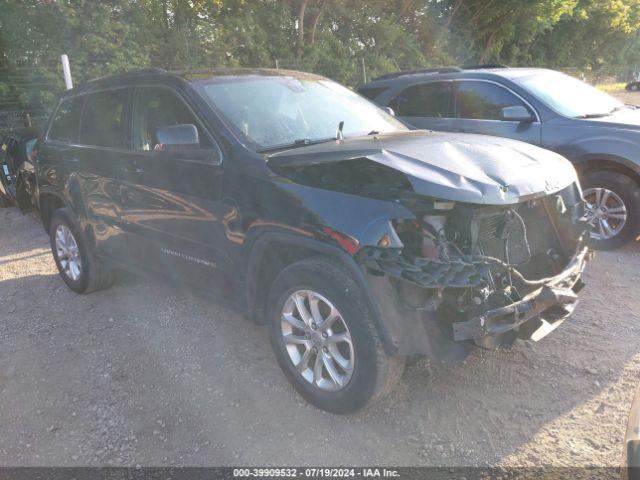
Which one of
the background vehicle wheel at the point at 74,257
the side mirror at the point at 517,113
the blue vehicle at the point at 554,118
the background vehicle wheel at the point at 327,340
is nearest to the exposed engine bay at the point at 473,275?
the background vehicle wheel at the point at 327,340

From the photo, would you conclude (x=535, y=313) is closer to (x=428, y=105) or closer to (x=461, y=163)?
(x=461, y=163)

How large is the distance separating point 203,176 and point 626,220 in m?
4.15

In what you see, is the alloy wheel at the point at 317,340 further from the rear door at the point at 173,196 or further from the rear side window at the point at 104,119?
the rear side window at the point at 104,119

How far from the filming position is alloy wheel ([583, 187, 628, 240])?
201 inches

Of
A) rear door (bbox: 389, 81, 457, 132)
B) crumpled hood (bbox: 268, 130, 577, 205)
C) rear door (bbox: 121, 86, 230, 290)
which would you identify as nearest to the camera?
crumpled hood (bbox: 268, 130, 577, 205)

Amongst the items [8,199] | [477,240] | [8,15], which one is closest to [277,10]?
[8,15]

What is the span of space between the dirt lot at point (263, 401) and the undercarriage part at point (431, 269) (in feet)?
2.86

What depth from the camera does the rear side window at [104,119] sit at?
4055 mm

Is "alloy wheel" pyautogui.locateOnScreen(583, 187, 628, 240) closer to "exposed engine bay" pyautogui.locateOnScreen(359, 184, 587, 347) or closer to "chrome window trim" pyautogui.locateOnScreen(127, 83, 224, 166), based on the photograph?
"exposed engine bay" pyautogui.locateOnScreen(359, 184, 587, 347)

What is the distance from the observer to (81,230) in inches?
183

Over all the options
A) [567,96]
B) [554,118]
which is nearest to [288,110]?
[554,118]

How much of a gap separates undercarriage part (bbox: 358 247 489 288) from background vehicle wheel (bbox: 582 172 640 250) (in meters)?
3.18

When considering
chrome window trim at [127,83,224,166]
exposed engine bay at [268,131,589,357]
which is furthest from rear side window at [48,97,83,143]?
exposed engine bay at [268,131,589,357]

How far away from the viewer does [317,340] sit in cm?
289
